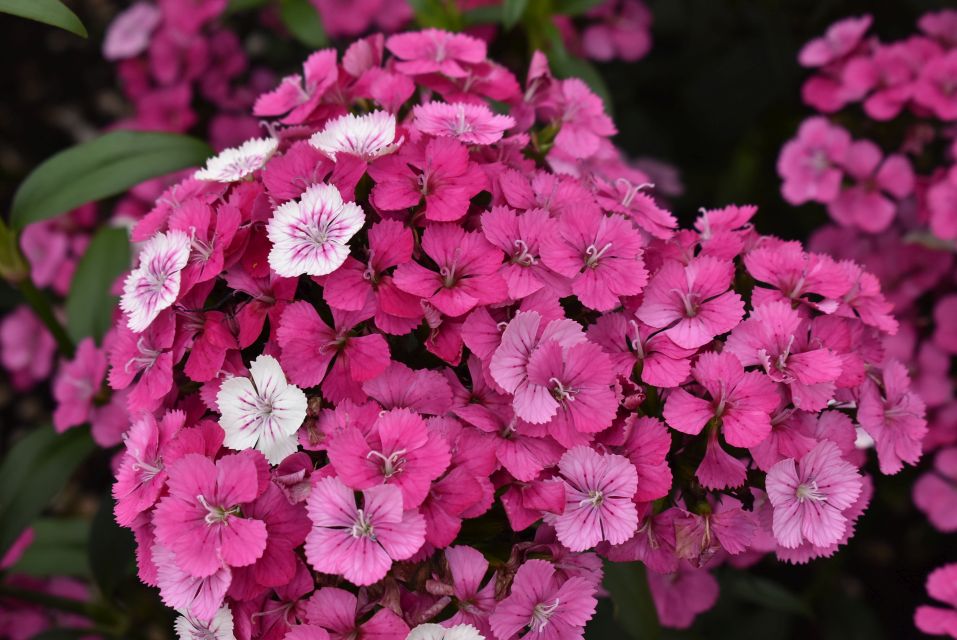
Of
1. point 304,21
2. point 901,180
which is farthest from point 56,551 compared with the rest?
point 901,180

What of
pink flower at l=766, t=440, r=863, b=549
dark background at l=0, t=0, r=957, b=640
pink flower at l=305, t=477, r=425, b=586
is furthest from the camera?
dark background at l=0, t=0, r=957, b=640

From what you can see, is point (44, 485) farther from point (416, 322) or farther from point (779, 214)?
point (779, 214)

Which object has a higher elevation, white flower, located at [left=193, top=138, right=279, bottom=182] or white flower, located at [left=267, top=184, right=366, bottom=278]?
white flower, located at [left=267, top=184, right=366, bottom=278]

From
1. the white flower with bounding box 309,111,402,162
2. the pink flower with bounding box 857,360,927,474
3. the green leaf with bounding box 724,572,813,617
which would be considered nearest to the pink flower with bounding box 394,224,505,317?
the white flower with bounding box 309,111,402,162

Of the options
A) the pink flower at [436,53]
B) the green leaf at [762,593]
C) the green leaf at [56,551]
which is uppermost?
the pink flower at [436,53]

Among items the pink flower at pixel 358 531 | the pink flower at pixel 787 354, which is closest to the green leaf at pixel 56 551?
the pink flower at pixel 358 531

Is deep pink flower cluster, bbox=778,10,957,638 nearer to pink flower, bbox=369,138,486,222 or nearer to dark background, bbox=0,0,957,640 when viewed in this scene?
dark background, bbox=0,0,957,640

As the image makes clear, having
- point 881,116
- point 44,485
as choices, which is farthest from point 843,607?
point 44,485

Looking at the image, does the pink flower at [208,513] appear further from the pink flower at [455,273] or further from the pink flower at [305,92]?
the pink flower at [305,92]
